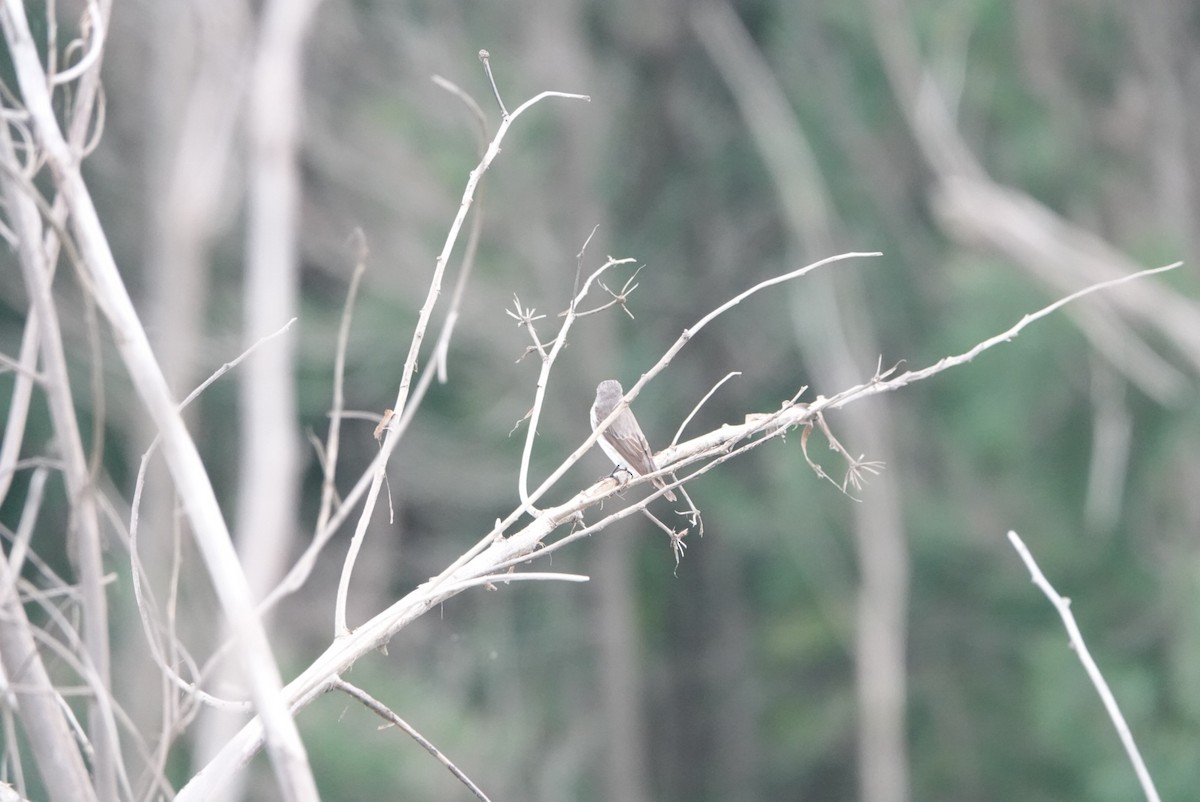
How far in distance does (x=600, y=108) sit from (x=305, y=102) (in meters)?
2.56

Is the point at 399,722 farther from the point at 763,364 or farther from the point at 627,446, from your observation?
the point at 763,364

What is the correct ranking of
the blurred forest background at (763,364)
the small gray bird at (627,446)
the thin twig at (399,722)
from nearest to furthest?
the thin twig at (399,722) < the small gray bird at (627,446) < the blurred forest background at (763,364)

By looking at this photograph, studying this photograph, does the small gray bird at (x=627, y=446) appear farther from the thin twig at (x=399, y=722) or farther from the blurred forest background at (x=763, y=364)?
the blurred forest background at (x=763, y=364)

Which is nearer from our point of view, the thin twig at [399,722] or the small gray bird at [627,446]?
the thin twig at [399,722]

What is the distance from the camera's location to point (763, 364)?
38.7ft

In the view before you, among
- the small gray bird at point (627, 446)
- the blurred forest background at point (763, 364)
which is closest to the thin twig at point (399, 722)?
the small gray bird at point (627, 446)

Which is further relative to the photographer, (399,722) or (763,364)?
(763,364)

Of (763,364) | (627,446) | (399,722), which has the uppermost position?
(763,364)

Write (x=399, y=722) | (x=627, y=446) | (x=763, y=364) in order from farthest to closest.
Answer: (x=763, y=364), (x=627, y=446), (x=399, y=722)

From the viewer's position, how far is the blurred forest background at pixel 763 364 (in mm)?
9305

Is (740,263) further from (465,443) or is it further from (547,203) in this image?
(465,443)

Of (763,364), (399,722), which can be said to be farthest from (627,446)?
(763,364)

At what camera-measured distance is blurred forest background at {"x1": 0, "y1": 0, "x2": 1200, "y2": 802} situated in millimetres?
9305

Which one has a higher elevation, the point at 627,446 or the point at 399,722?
the point at 627,446
